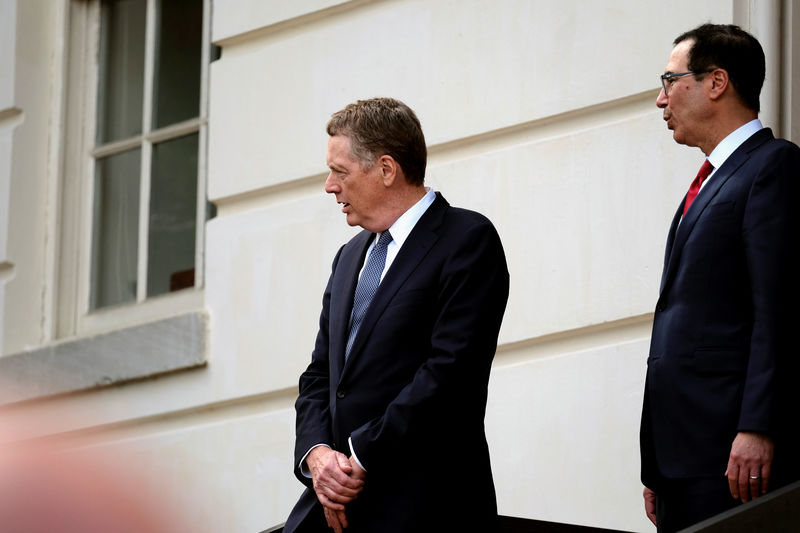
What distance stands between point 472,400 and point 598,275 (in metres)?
1.41

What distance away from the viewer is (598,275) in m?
5.06

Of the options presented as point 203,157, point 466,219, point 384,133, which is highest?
point 203,157

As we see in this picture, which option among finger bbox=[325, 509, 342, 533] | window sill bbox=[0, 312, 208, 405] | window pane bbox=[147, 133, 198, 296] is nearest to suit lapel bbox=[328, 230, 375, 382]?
finger bbox=[325, 509, 342, 533]

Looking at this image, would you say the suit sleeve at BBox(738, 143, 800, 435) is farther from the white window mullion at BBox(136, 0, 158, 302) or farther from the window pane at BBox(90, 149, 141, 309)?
A: the window pane at BBox(90, 149, 141, 309)

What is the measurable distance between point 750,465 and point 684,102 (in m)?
0.98

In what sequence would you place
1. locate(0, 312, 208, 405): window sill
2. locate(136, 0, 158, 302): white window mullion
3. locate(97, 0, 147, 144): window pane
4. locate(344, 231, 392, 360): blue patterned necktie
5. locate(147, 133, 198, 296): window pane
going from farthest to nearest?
1. locate(97, 0, 147, 144): window pane
2. locate(136, 0, 158, 302): white window mullion
3. locate(147, 133, 198, 296): window pane
4. locate(0, 312, 208, 405): window sill
5. locate(344, 231, 392, 360): blue patterned necktie

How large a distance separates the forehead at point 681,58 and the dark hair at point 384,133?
68 centimetres

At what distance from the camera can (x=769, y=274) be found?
353cm

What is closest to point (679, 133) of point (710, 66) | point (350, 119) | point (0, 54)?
point (710, 66)

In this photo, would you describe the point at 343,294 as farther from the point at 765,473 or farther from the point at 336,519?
the point at 765,473

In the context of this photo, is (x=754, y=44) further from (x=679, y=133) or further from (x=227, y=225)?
(x=227, y=225)

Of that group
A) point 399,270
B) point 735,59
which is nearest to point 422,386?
point 399,270

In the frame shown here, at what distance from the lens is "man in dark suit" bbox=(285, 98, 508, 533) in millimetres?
3693

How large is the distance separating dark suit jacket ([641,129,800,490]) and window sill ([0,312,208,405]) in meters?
2.76
